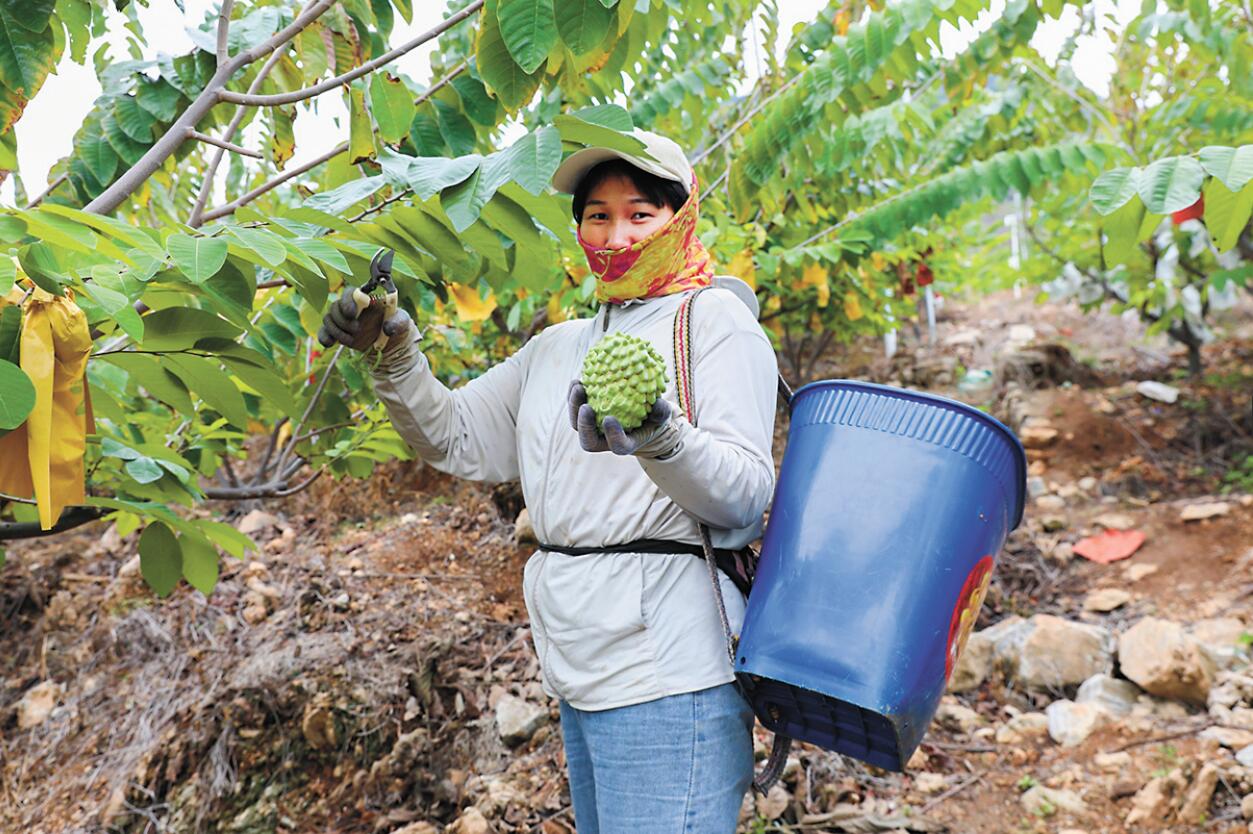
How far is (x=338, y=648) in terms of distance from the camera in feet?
10.3

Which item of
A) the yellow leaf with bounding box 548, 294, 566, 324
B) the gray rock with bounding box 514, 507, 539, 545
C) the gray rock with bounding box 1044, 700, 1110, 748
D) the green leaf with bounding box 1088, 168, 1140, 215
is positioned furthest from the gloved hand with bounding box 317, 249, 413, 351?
the gray rock with bounding box 1044, 700, 1110, 748

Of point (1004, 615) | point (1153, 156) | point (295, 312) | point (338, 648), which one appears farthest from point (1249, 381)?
point (295, 312)

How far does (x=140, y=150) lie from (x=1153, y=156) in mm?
4341

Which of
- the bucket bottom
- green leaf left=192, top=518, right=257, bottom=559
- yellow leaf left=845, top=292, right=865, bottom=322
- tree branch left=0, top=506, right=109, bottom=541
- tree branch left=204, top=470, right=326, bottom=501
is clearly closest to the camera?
the bucket bottom

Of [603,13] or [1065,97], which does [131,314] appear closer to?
[603,13]

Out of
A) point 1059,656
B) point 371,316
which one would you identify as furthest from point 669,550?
point 1059,656

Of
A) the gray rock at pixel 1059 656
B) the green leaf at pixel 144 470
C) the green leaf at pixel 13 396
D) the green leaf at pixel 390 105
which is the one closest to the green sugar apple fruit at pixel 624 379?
the green leaf at pixel 390 105

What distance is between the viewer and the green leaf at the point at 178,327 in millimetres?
1194

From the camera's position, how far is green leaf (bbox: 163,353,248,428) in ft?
4.12

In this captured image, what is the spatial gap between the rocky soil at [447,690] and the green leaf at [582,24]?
2097 millimetres

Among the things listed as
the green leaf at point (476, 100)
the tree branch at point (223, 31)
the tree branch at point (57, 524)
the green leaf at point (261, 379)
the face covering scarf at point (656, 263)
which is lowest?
the tree branch at point (57, 524)

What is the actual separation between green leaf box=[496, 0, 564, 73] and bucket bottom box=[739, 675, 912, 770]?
0.86 m

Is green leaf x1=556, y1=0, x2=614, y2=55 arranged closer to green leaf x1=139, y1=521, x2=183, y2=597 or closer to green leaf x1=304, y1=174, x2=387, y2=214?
green leaf x1=304, y1=174, x2=387, y2=214

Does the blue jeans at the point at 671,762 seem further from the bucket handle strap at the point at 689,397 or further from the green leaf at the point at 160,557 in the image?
the green leaf at the point at 160,557
